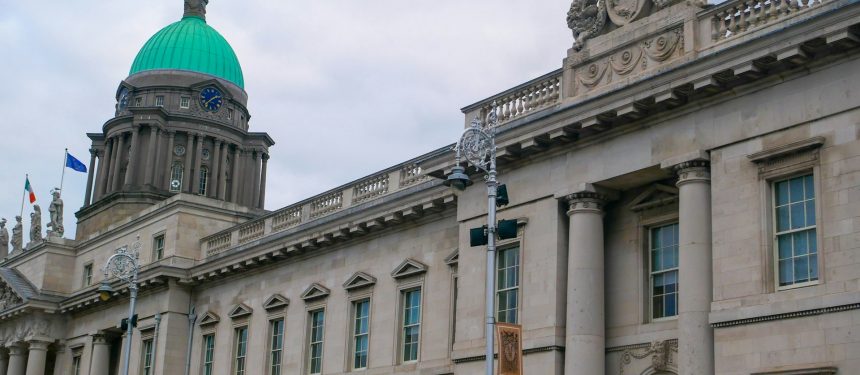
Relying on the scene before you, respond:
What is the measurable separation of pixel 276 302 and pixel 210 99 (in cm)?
3377

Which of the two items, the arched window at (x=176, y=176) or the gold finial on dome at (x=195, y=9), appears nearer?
the arched window at (x=176, y=176)

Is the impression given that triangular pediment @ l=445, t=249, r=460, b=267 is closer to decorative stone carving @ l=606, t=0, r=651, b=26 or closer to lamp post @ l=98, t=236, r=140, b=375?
decorative stone carving @ l=606, t=0, r=651, b=26

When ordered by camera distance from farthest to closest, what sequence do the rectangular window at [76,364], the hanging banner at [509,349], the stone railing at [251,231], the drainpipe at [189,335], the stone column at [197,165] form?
the stone column at [197,165] < the rectangular window at [76,364] < the drainpipe at [189,335] < the stone railing at [251,231] < the hanging banner at [509,349]

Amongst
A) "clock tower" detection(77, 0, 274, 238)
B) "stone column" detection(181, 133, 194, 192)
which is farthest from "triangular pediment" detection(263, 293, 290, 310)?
"stone column" detection(181, 133, 194, 192)

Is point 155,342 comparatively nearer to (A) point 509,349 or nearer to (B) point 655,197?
(A) point 509,349

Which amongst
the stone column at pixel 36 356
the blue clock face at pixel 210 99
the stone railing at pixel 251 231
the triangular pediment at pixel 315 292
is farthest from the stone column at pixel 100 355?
the blue clock face at pixel 210 99

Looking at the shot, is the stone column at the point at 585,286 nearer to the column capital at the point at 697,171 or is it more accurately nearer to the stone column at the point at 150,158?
the column capital at the point at 697,171

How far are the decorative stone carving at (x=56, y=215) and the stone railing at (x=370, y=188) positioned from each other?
24.1m

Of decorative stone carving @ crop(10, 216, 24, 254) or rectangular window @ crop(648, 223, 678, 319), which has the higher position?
decorative stone carving @ crop(10, 216, 24, 254)

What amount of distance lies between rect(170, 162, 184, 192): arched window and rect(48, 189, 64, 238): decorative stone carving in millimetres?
7188

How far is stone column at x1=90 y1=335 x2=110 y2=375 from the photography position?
164ft

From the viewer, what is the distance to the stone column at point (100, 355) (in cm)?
5003

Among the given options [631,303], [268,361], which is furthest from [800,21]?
[268,361]

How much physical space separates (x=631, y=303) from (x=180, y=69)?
168 ft
